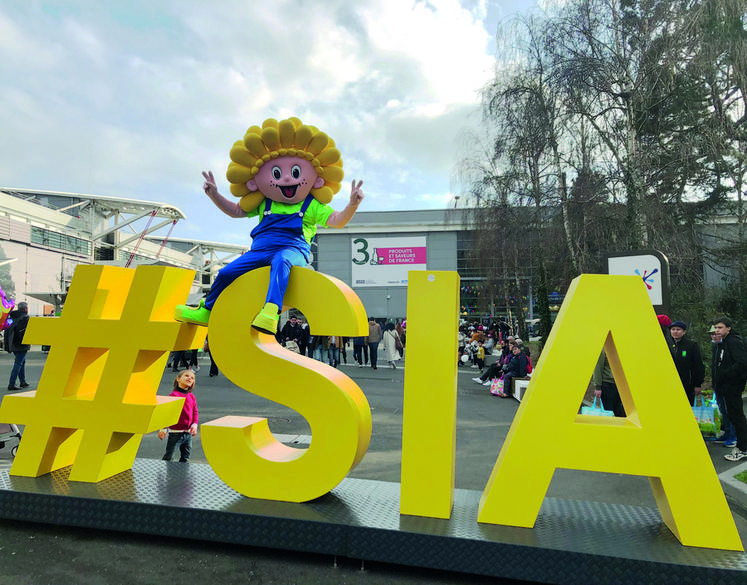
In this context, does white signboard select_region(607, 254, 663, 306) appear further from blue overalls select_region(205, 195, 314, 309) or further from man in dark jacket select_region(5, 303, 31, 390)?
man in dark jacket select_region(5, 303, 31, 390)

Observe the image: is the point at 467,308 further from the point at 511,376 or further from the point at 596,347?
the point at 596,347

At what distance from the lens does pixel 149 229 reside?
115 ft

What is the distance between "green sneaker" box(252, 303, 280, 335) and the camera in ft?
11.3

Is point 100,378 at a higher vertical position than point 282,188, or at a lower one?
lower

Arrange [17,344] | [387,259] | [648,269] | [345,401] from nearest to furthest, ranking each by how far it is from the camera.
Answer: [345,401]
[648,269]
[17,344]
[387,259]

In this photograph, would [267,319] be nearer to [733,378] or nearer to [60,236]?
[733,378]

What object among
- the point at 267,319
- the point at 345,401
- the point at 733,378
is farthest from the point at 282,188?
the point at 733,378

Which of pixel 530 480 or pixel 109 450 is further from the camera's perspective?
pixel 109 450

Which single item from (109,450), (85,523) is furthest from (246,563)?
(109,450)

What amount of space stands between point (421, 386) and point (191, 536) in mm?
1766

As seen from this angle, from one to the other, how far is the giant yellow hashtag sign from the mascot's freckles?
354 mm

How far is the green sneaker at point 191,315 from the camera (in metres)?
3.74

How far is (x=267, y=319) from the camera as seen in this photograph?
3455 mm

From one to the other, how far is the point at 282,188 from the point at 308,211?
29 cm
